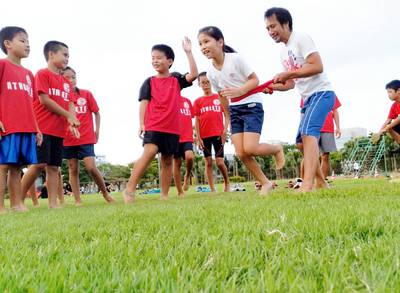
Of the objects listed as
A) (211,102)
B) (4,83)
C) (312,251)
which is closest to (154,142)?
(4,83)

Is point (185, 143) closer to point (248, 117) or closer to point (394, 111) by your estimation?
point (248, 117)

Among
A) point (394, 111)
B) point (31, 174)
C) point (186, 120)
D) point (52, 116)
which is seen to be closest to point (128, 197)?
point (31, 174)

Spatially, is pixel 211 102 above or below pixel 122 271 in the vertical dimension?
above

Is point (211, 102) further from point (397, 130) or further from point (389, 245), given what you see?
point (389, 245)

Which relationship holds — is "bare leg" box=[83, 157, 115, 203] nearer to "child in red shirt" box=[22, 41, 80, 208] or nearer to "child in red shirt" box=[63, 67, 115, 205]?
"child in red shirt" box=[63, 67, 115, 205]

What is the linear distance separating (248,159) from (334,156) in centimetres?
5828

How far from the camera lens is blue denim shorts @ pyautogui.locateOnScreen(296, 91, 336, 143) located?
14.0 feet

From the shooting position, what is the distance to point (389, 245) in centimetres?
127

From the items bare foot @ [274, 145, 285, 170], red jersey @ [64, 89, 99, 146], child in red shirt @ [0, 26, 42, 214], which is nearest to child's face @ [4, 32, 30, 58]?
child in red shirt @ [0, 26, 42, 214]

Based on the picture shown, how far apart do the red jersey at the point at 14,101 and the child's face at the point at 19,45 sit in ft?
0.54

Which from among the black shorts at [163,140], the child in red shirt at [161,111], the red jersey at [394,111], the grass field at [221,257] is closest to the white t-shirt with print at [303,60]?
the child in red shirt at [161,111]

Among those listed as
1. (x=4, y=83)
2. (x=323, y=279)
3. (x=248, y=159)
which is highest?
(x=4, y=83)

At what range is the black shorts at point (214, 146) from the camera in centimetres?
804

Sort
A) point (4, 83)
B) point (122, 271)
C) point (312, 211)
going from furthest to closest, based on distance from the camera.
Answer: point (4, 83) < point (312, 211) < point (122, 271)
